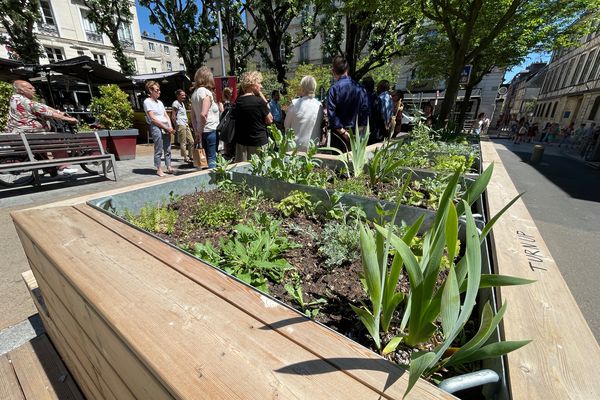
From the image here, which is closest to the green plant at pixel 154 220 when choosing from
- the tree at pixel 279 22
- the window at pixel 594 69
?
the tree at pixel 279 22

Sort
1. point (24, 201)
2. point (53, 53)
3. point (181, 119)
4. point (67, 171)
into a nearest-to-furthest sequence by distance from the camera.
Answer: point (24, 201) < point (67, 171) < point (181, 119) < point (53, 53)

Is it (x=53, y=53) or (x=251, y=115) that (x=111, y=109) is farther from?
(x=53, y=53)

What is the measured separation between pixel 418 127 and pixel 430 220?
143 inches

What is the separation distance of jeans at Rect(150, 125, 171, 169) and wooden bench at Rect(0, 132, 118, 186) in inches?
30.7

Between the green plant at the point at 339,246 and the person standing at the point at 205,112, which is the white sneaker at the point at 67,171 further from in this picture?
the green plant at the point at 339,246

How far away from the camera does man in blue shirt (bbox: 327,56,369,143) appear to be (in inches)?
152

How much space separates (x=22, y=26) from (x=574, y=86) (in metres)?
45.7

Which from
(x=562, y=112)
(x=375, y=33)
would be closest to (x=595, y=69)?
(x=562, y=112)

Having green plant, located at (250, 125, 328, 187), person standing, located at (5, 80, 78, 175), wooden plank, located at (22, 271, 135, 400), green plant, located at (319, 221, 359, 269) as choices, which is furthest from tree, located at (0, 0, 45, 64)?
green plant, located at (319, 221, 359, 269)

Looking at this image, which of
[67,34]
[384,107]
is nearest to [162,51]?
[67,34]

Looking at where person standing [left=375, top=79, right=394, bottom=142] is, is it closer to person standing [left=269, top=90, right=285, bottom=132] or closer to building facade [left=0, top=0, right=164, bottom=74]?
person standing [left=269, top=90, right=285, bottom=132]

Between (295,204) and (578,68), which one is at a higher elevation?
(578,68)

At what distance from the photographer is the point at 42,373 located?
1.66m

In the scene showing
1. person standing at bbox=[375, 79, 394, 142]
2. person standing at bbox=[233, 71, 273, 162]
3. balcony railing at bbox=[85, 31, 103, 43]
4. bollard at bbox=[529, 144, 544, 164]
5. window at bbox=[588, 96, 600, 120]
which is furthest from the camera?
balcony railing at bbox=[85, 31, 103, 43]
